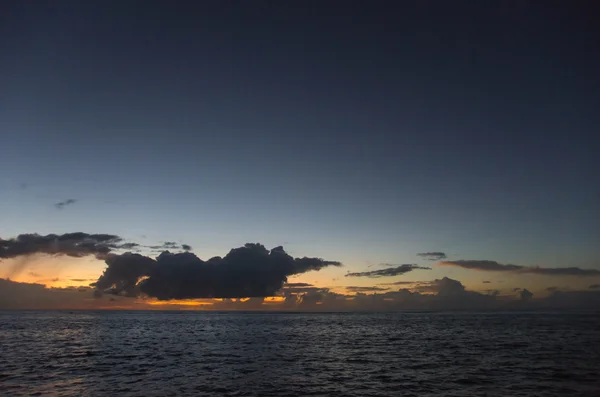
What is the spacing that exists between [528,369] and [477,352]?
1495 cm

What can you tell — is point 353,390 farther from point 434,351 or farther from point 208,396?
point 434,351

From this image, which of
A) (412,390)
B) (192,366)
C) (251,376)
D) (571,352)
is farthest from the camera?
(571,352)

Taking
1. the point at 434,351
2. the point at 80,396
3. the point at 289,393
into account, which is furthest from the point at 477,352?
the point at 80,396

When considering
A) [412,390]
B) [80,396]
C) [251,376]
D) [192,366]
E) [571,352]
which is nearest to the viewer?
[80,396]

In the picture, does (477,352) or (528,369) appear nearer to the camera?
(528,369)

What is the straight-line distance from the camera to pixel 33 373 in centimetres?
4119

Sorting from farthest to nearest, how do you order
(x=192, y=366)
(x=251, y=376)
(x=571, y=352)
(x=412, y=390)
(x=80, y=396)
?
1. (x=571, y=352)
2. (x=192, y=366)
3. (x=251, y=376)
4. (x=412, y=390)
5. (x=80, y=396)

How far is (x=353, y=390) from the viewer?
3394 cm

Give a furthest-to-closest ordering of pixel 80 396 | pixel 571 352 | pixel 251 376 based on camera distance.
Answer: pixel 571 352 → pixel 251 376 → pixel 80 396

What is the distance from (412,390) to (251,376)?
1568 cm

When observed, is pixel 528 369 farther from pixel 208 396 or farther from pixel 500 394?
pixel 208 396

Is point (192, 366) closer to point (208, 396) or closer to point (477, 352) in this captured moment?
point (208, 396)

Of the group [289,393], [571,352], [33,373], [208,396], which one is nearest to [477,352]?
[571,352]

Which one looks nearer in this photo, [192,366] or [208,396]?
[208,396]
